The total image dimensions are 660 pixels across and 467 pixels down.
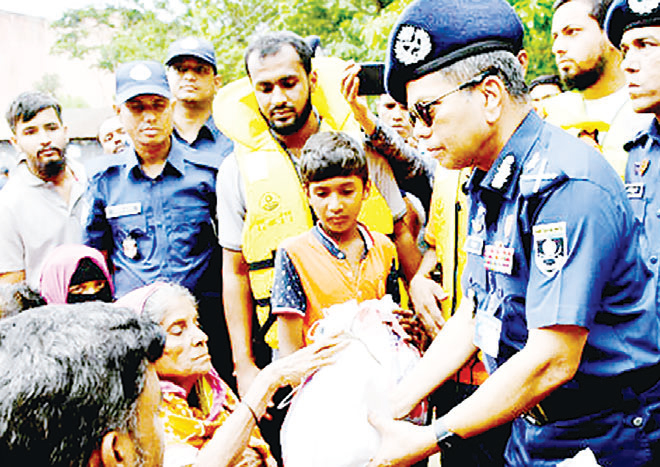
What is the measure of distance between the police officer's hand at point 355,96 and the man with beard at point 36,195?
6.53 ft

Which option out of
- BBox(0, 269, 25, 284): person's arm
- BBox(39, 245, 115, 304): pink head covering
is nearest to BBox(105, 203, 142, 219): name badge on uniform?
BBox(39, 245, 115, 304): pink head covering

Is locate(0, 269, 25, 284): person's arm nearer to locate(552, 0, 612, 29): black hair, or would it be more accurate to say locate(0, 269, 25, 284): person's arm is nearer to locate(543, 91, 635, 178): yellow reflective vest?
locate(543, 91, 635, 178): yellow reflective vest

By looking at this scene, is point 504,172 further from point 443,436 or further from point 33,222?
point 33,222

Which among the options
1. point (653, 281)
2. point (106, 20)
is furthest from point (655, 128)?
point (106, 20)

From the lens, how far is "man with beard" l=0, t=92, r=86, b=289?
360 centimetres

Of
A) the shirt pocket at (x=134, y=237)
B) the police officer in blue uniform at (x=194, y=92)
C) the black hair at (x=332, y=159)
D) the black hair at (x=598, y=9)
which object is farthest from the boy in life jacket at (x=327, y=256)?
the police officer in blue uniform at (x=194, y=92)

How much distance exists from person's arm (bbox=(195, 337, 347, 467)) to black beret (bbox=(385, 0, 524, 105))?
103 centimetres

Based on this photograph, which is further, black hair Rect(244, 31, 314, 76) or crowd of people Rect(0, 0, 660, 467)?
black hair Rect(244, 31, 314, 76)

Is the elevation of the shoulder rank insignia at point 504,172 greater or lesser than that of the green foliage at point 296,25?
lesser

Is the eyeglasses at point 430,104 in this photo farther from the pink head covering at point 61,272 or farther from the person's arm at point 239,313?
the pink head covering at point 61,272

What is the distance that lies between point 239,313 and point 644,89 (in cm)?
204

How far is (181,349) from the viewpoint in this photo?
244cm

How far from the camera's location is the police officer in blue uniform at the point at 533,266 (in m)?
1.50

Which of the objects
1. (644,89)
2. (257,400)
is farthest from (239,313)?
(644,89)
